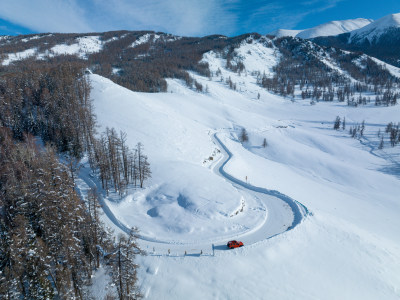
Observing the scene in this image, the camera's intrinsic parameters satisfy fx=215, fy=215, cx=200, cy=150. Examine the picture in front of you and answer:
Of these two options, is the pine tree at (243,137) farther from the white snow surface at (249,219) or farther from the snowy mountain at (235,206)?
the white snow surface at (249,219)

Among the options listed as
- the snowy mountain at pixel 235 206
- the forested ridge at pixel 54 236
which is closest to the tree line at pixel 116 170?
the forested ridge at pixel 54 236

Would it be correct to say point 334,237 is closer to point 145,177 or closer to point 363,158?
point 145,177

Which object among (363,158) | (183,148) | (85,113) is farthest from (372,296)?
(363,158)

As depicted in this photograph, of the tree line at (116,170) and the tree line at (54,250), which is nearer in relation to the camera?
the tree line at (54,250)

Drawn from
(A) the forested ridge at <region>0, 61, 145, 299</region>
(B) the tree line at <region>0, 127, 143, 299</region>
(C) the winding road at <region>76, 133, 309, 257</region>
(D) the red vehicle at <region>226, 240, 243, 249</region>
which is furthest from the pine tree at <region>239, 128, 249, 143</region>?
(B) the tree line at <region>0, 127, 143, 299</region>

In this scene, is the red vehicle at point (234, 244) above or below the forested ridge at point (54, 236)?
below

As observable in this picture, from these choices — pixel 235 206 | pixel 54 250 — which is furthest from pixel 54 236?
pixel 235 206
